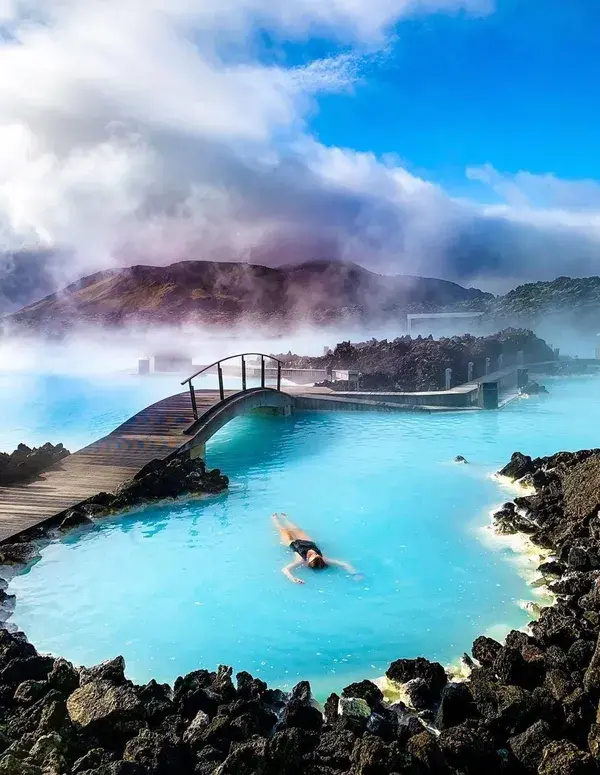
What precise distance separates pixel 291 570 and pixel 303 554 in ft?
1.03

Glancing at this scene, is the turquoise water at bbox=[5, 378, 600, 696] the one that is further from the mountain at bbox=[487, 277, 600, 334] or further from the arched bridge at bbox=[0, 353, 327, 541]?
the mountain at bbox=[487, 277, 600, 334]

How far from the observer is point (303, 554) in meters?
6.57

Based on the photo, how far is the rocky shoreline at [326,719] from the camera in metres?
3.03

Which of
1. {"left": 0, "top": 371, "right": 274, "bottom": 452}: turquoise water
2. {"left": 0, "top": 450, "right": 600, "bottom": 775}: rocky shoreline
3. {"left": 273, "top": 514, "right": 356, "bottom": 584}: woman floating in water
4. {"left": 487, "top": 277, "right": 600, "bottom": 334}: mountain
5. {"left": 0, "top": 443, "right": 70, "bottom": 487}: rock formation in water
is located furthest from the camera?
{"left": 487, "top": 277, "right": 600, "bottom": 334}: mountain

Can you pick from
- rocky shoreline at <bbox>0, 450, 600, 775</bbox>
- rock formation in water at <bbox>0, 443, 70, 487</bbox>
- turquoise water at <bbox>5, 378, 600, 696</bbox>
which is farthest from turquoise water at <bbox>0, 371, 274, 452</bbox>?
rocky shoreline at <bbox>0, 450, 600, 775</bbox>

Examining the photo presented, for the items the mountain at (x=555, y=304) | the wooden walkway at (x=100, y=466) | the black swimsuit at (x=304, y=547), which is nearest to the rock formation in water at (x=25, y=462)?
the wooden walkway at (x=100, y=466)

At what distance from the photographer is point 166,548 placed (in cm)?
711

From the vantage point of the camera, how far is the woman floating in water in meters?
6.31

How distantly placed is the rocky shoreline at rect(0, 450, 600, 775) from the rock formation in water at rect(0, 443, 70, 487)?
179 inches

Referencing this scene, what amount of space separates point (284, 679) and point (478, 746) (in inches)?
69.1

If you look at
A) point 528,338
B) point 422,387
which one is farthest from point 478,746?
point 528,338

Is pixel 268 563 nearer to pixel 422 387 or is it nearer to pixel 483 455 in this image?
pixel 483 455

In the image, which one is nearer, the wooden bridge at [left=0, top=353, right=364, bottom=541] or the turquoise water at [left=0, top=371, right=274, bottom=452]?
the wooden bridge at [left=0, top=353, right=364, bottom=541]

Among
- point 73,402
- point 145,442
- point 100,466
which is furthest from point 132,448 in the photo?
point 73,402
